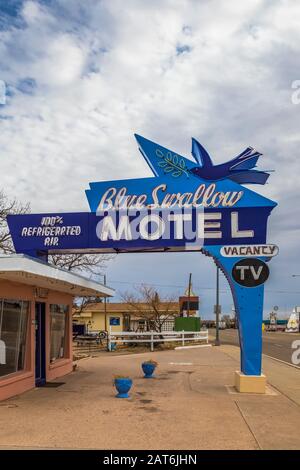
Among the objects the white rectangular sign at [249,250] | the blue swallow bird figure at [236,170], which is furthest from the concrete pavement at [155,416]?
the blue swallow bird figure at [236,170]

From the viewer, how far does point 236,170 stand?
12.8m

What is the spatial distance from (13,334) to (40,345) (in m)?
1.81

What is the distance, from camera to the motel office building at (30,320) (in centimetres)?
995

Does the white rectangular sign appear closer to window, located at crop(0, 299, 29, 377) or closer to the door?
window, located at crop(0, 299, 29, 377)

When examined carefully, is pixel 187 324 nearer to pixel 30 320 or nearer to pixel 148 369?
pixel 148 369

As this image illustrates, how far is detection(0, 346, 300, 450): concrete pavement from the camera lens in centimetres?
745

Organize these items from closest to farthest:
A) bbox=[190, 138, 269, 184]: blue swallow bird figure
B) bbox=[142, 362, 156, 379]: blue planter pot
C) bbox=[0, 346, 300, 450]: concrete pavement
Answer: bbox=[0, 346, 300, 450]: concrete pavement < bbox=[190, 138, 269, 184]: blue swallow bird figure < bbox=[142, 362, 156, 379]: blue planter pot

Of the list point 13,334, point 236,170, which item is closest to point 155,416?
point 13,334

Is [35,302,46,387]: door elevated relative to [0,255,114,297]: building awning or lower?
lower

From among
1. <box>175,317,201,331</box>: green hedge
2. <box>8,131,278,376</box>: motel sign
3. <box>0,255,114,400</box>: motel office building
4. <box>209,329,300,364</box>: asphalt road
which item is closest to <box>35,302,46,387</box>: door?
<box>0,255,114,400</box>: motel office building

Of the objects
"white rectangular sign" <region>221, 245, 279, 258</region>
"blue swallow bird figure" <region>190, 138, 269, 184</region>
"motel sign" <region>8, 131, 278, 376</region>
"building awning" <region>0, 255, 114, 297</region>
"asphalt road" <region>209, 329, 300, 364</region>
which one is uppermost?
"blue swallow bird figure" <region>190, 138, 269, 184</region>

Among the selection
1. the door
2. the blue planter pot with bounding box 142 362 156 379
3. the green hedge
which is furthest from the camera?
the green hedge

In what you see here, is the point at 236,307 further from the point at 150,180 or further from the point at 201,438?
the point at 201,438
